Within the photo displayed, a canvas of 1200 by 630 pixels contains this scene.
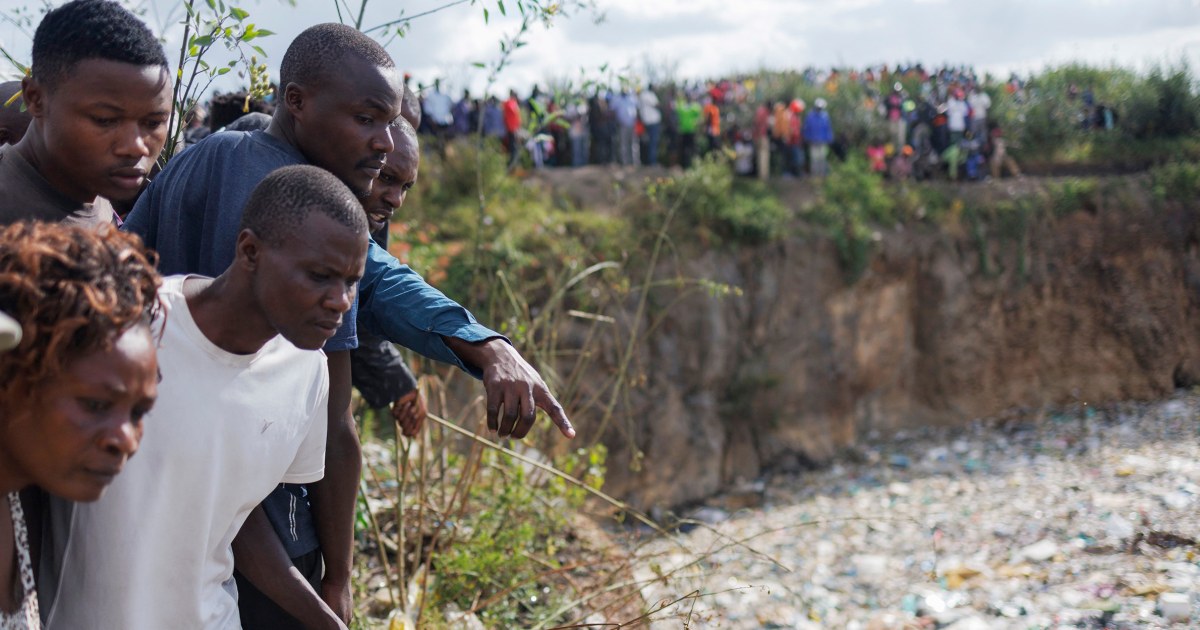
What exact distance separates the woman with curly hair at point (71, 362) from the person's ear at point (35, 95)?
2.32ft

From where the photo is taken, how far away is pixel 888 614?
5.79m

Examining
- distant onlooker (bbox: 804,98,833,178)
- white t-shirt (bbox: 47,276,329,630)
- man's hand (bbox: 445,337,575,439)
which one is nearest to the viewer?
white t-shirt (bbox: 47,276,329,630)

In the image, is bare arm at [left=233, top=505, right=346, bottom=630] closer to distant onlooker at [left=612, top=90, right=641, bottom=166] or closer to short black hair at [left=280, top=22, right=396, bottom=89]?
short black hair at [left=280, top=22, right=396, bottom=89]

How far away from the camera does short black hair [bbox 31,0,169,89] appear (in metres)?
1.83

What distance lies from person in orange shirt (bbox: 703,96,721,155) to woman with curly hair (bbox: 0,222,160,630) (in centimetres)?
1183

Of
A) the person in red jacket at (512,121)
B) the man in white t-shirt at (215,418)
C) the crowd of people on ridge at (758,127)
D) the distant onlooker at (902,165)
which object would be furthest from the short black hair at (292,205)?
the distant onlooker at (902,165)

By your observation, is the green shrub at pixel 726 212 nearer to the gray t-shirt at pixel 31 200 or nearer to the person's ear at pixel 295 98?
the person's ear at pixel 295 98

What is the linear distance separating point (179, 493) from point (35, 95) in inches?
33.3

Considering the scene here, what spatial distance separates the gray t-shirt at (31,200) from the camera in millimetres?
1791

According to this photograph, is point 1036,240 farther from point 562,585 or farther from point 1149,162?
point 562,585

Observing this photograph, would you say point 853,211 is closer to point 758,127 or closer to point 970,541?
point 758,127

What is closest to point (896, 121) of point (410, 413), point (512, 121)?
point (512, 121)

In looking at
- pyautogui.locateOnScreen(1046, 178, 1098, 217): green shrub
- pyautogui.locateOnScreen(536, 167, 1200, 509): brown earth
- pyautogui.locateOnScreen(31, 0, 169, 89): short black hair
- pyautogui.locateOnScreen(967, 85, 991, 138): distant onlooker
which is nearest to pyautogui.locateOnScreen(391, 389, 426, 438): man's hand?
pyautogui.locateOnScreen(31, 0, 169, 89): short black hair

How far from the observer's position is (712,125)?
12859 mm
